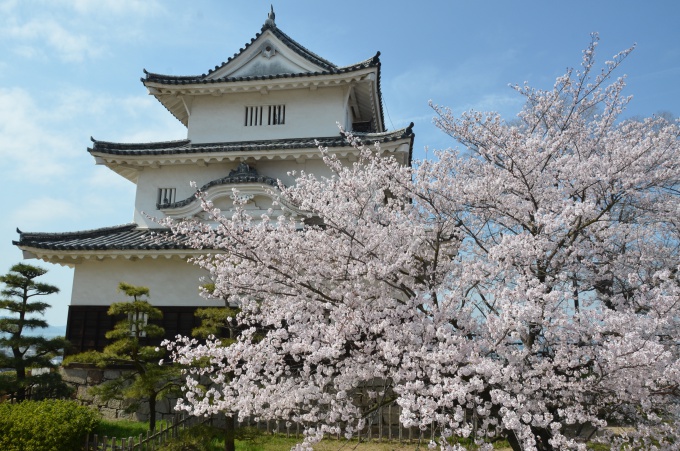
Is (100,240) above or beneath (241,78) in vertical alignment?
beneath

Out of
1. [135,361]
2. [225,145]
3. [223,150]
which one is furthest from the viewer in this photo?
[225,145]

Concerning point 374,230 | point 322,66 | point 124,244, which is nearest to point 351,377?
point 374,230

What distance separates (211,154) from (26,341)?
19.7 ft

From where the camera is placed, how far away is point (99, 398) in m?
11.8

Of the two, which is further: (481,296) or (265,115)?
(265,115)

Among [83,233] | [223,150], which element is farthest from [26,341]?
[223,150]

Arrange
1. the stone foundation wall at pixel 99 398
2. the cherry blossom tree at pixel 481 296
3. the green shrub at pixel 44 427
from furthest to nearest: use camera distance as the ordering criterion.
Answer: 1. the stone foundation wall at pixel 99 398
2. the green shrub at pixel 44 427
3. the cherry blossom tree at pixel 481 296

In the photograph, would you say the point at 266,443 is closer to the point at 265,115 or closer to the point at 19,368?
the point at 19,368

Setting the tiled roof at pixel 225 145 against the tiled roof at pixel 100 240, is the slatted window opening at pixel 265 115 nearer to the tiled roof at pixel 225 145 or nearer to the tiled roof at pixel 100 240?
the tiled roof at pixel 225 145

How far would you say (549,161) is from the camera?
271 inches

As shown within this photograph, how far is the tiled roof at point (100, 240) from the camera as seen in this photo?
1146 centimetres

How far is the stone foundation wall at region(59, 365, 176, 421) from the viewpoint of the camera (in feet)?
37.1

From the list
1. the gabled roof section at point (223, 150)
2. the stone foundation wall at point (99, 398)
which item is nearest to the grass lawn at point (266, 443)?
the stone foundation wall at point (99, 398)

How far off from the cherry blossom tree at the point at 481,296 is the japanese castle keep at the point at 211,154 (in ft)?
17.3
